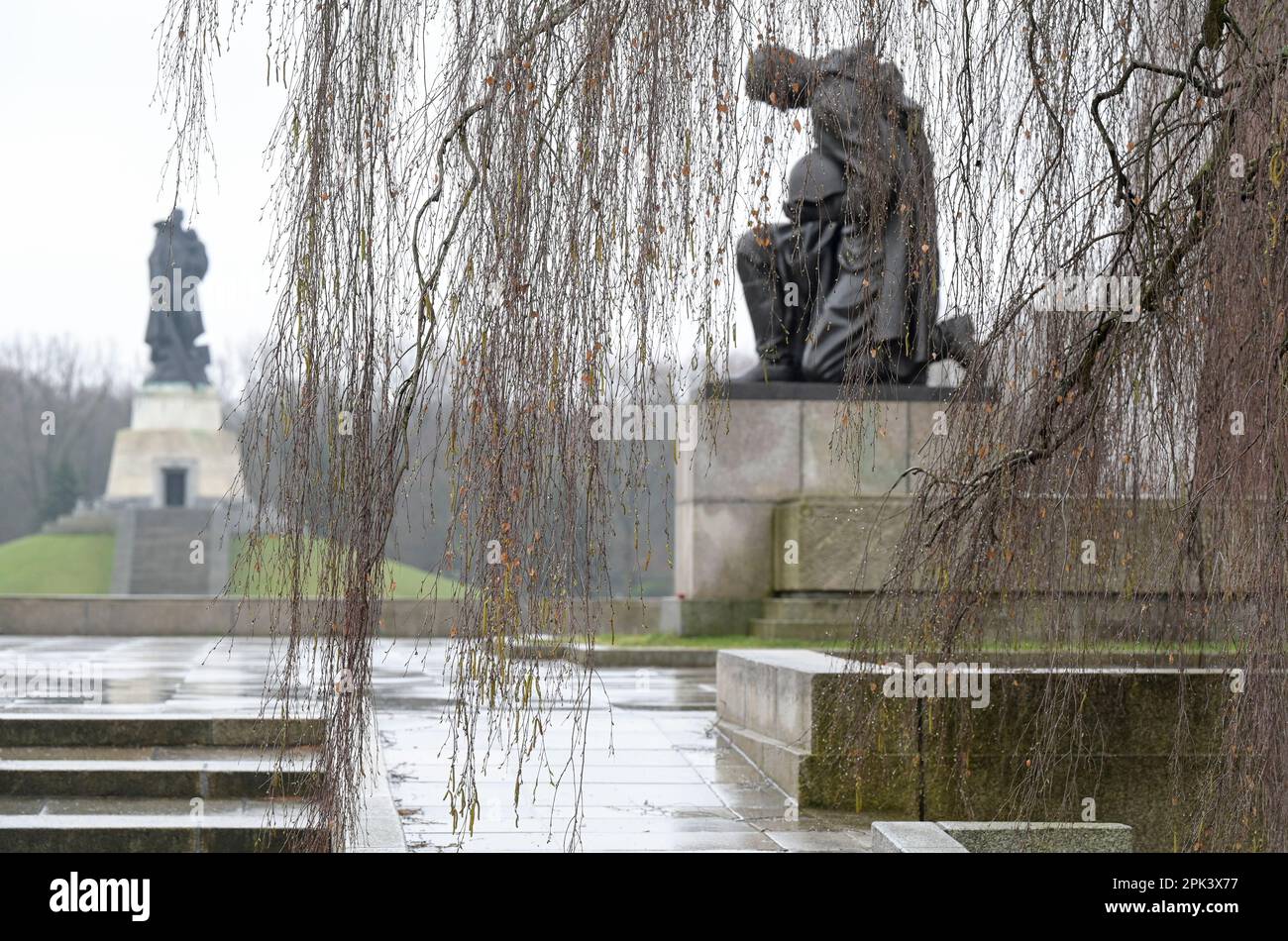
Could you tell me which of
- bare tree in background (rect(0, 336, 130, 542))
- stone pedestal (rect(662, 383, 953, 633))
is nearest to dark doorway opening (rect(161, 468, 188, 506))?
bare tree in background (rect(0, 336, 130, 542))

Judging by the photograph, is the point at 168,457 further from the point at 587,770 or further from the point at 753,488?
the point at 587,770

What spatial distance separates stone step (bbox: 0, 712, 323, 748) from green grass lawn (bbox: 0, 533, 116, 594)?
36.8m

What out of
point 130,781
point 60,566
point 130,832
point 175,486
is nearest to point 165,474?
point 175,486

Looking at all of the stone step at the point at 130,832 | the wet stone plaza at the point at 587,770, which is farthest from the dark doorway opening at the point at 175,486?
the stone step at the point at 130,832

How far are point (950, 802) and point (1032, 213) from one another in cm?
302

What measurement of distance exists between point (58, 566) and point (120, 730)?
40468 mm

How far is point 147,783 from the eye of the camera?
7.52 m

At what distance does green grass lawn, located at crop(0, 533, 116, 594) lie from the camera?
4466 centimetres

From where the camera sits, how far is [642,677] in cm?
1444

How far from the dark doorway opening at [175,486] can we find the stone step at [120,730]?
1640 inches

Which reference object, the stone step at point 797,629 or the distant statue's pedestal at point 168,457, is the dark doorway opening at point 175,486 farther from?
the stone step at point 797,629

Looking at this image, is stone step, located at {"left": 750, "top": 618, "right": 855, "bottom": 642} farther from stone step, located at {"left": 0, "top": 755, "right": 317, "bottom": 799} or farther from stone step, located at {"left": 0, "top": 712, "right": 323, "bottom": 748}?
stone step, located at {"left": 0, "top": 755, "right": 317, "bottom": 799}

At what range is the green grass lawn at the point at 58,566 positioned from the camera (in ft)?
147
